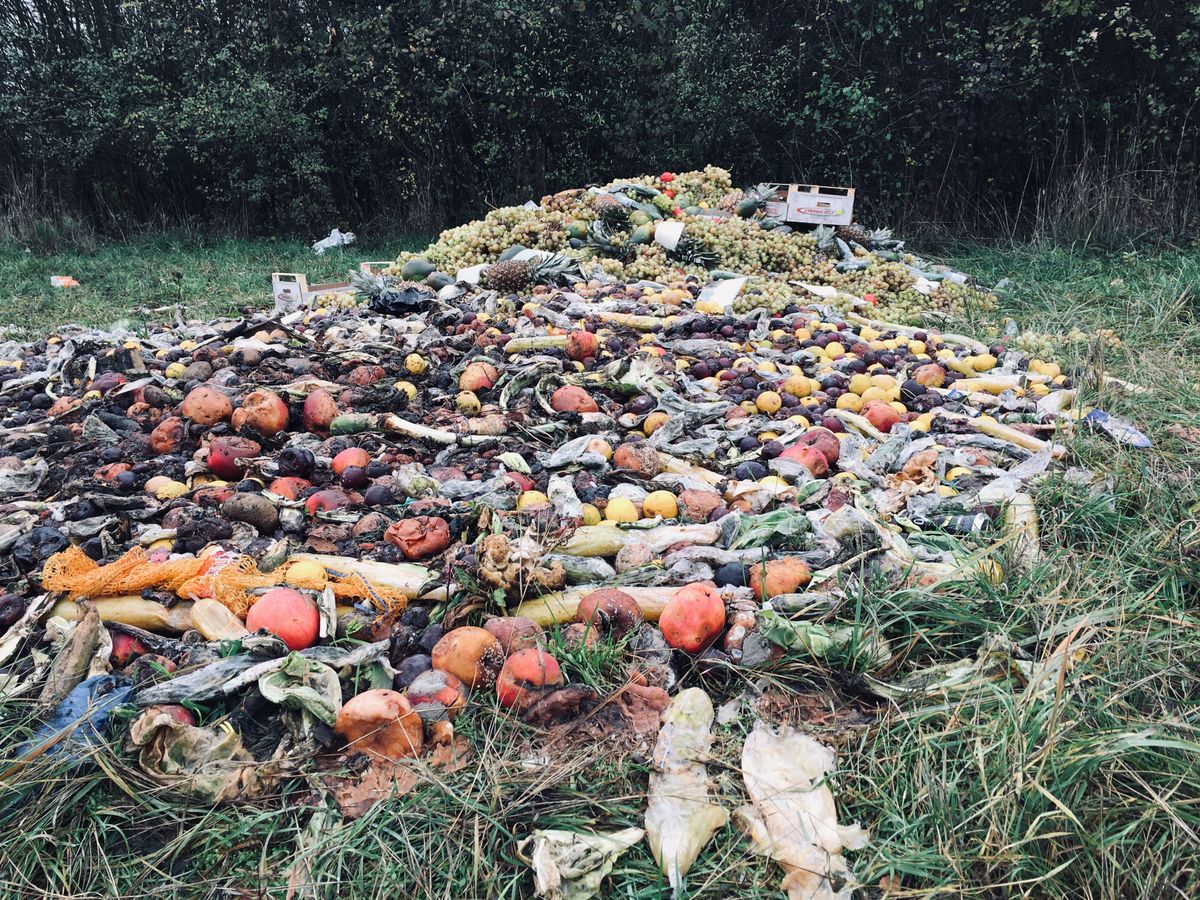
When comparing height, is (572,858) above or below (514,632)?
below

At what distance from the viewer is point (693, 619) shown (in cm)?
216

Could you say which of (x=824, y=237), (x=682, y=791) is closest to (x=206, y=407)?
(x=682, y=791)

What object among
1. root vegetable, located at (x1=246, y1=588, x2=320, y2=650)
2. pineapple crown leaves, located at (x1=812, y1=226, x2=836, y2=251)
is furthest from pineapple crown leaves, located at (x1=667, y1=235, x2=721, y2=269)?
root vegetable, located at (x1=246, y1=588, x2=320, y2=650)

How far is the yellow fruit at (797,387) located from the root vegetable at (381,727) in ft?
9.05

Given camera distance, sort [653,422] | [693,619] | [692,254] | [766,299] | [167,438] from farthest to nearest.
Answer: [692,254] → [766,299] → [653,422] → [167,438] → [693,619]

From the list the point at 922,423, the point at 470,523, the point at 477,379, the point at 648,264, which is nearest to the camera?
the point at 470,523

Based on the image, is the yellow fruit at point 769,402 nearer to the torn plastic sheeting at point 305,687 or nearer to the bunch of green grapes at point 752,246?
the torn plastic sheeting at point 305,687

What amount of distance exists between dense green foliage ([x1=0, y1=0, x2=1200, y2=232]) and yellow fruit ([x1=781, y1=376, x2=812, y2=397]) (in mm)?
6703

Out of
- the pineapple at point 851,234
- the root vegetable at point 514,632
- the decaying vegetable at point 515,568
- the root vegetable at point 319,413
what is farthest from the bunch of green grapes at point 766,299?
the root vegetable at point 514,632

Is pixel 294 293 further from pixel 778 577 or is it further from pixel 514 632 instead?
pixel 778 577

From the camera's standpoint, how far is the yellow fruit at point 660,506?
287cm

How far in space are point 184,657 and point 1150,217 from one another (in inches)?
377

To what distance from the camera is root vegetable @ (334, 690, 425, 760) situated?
1.88 meters

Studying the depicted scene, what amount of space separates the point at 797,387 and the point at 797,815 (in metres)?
2.65
